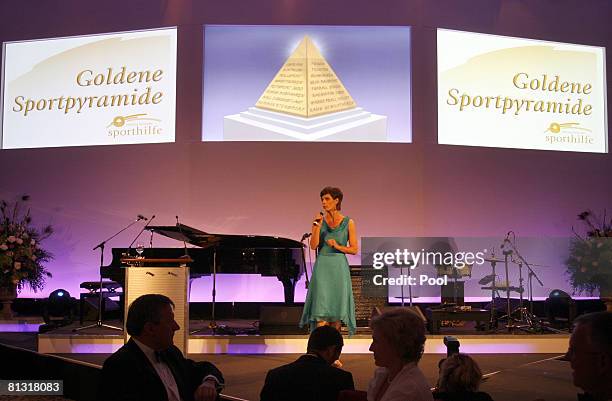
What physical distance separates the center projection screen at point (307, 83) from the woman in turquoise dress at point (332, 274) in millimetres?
3684

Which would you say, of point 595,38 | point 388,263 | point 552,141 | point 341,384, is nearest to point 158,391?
point 341,384

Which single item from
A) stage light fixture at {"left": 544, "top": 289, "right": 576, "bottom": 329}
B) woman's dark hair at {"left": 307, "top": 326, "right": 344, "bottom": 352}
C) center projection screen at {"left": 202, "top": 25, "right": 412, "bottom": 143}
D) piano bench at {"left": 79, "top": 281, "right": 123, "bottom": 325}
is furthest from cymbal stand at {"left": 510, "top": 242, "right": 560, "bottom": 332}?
piano bench at {"left": 79, "top": 281, "right": 123, "bottom": 325}

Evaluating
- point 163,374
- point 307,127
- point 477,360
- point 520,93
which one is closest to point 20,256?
point 307,127

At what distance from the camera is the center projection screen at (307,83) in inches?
381

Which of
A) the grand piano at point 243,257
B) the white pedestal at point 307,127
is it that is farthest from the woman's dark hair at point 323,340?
the white pedestal at point 307,127

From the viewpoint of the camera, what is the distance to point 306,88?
964cm

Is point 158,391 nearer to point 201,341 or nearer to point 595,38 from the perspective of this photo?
point 201,341

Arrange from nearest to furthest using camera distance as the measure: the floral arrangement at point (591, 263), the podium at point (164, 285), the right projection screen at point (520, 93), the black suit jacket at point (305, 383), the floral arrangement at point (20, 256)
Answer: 1. the black suit jacket at point (305, 383)
2. the podium at point (164, 285)
3. the floral arrangement at point (591, 263)
4. the floral arrangement at point (20, 256)
5. the right projection screen at point (520, 93)

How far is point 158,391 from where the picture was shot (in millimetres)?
2523

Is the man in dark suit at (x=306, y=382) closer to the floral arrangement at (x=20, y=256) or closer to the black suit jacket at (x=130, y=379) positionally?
the black suit jacket at (x=130, y=379)

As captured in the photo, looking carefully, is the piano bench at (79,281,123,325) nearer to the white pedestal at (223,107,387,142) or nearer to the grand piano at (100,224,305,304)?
the grand piano at (100,224,305,304)

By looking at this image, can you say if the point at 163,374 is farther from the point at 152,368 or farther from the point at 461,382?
the point at 461,382

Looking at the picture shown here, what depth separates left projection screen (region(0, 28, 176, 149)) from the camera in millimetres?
9797

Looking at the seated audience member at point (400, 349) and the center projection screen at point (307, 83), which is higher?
the center projection screen at point (307, 83)
